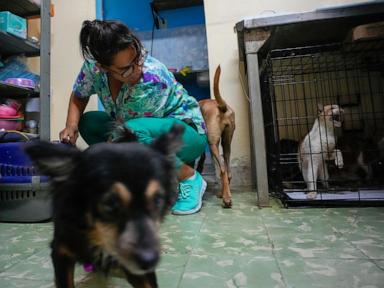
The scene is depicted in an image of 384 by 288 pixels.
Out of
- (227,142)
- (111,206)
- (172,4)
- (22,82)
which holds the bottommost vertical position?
(111,206)

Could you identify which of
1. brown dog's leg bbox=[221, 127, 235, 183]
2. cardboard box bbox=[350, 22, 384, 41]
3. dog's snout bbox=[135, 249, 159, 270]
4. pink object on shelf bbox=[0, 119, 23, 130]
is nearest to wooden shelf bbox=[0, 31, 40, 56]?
pink object on shelf bbox=[0, 119, 23, 130]

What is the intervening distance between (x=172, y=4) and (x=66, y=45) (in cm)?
122

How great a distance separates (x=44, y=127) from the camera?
1.89 metres

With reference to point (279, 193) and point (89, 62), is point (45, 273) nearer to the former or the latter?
point (89, 62)

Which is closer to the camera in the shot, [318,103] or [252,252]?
[252,252]

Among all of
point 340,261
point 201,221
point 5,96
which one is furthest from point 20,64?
point 340,261

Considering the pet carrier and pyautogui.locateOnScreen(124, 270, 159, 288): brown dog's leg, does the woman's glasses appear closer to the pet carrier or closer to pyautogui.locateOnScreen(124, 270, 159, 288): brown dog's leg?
the pet carrier

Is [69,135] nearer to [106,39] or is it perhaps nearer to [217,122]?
[106,39]

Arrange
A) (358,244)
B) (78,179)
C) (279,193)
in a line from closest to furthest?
1. (78,179)
2. (358,244)
3. (279,193)

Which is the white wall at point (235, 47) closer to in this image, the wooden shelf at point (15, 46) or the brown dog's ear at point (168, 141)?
the wooden shelf at point (15, 46)

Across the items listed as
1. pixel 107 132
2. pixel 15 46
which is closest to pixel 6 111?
pixel 15 46

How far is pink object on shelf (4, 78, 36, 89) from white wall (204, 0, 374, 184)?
147 centimetres

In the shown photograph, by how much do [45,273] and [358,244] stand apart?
3.64ft

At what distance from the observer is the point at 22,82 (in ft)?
7.00
